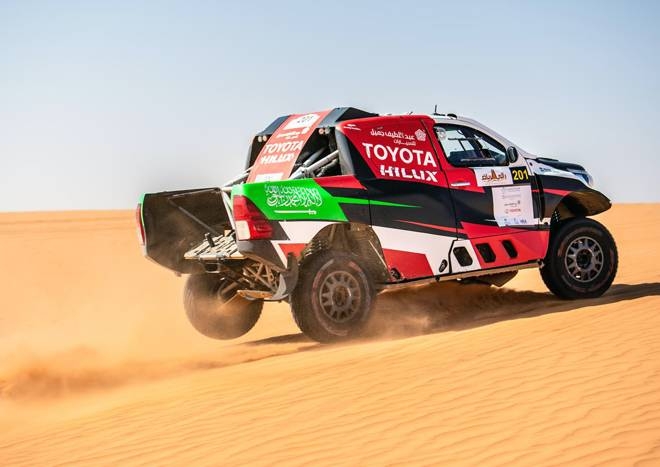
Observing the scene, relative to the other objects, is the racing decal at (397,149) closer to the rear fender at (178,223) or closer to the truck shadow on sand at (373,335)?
the truck shadow on sand at (373,335)

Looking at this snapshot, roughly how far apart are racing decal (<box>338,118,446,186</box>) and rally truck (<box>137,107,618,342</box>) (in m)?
0.01

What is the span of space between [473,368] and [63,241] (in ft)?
79.2

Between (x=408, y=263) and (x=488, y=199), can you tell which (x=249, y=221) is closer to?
(x=408, y=263)

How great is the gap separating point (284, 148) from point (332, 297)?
6.19ft

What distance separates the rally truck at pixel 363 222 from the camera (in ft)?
29.5

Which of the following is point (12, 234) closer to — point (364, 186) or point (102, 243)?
point (102, 243)

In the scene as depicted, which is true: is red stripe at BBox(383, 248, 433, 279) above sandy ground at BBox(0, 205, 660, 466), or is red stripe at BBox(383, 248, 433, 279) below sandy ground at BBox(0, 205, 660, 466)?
above

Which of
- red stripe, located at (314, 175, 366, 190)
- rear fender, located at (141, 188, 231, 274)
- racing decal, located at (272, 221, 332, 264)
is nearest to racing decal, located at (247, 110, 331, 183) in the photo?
rear fender, located at (141, 188, 231, 274)

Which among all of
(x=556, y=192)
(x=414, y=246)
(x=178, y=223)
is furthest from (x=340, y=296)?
(x=556, y=192)

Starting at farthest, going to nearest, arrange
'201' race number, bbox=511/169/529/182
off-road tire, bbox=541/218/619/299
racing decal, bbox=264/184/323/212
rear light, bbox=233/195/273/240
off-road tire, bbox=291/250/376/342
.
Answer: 1. off-road tire, bbox=541/218/619/299
2. '201' race number, bbox=511/169/529/182
3. off-road tire, bbox=291/250/376/342
4. racing decal, bbox=264/184/323/212
5. rear light, bbox=233/195/273/240

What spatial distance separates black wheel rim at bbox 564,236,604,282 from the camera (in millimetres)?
10664

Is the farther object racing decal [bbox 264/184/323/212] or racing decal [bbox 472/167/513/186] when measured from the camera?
racing decal [bbox 472/167/513/186]

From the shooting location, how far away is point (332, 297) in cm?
909

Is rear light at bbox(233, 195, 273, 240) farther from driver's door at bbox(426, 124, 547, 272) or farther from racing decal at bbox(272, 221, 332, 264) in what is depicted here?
driver's door at bbox(426, 124, 547, 272)
